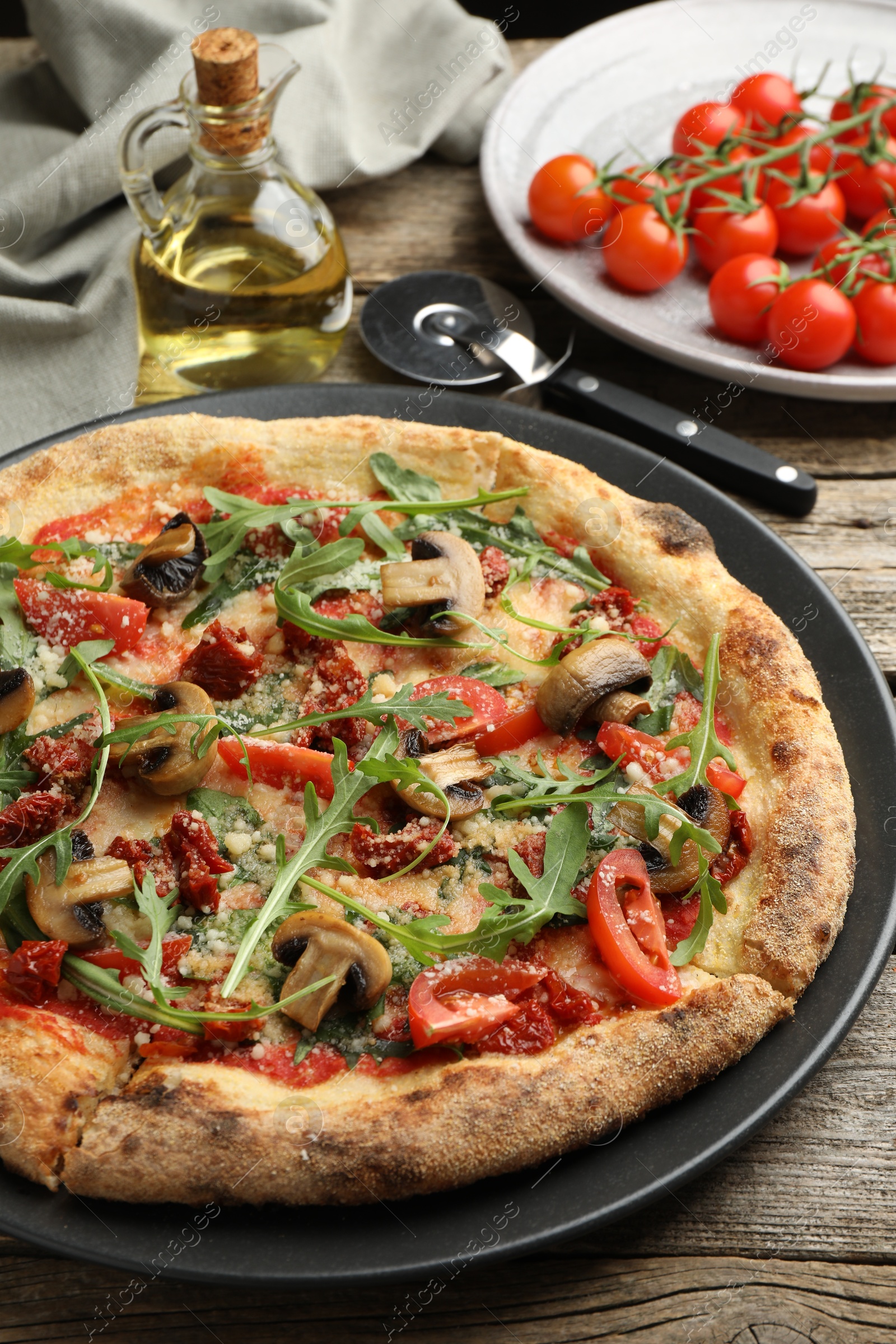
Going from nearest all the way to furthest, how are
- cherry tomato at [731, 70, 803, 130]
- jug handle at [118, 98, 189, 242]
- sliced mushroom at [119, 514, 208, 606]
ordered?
sliced mushroom at [119, 514, 208, 606] → jug handle at [118, 98, 189, 242] → cherry tomato at [731, 70, 803, 130]

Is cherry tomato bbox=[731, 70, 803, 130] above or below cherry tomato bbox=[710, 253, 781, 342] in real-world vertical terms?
above

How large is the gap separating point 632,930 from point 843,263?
138 inches

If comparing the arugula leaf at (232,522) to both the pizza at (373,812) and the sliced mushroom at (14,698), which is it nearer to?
the pizza at (373,812)

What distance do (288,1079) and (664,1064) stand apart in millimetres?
926

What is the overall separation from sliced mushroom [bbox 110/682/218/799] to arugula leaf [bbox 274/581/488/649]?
416 mm

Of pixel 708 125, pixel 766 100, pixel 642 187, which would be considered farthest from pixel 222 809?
pixel 766 100

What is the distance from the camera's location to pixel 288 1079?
9.91ft

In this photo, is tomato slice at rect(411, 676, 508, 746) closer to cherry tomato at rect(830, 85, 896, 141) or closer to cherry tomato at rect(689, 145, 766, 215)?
cherry tomato at rect(689, 145, 766, 215)

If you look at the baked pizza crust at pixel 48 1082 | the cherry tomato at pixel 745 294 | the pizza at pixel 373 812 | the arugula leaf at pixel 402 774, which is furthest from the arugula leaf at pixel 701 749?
the cherry tomato at pixel 745 294

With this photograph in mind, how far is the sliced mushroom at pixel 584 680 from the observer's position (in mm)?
3578

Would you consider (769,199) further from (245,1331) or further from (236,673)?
(245,1331)

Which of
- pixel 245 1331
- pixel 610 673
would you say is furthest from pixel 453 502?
pixel 245 1331

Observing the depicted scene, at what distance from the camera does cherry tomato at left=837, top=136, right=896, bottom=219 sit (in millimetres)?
5762

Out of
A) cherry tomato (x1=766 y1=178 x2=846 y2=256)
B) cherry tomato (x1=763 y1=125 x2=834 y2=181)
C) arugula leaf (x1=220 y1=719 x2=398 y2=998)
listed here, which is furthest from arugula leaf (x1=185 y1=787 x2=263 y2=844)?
cherry tomato (x1=763 y1=125 x2=834 y2=181)
